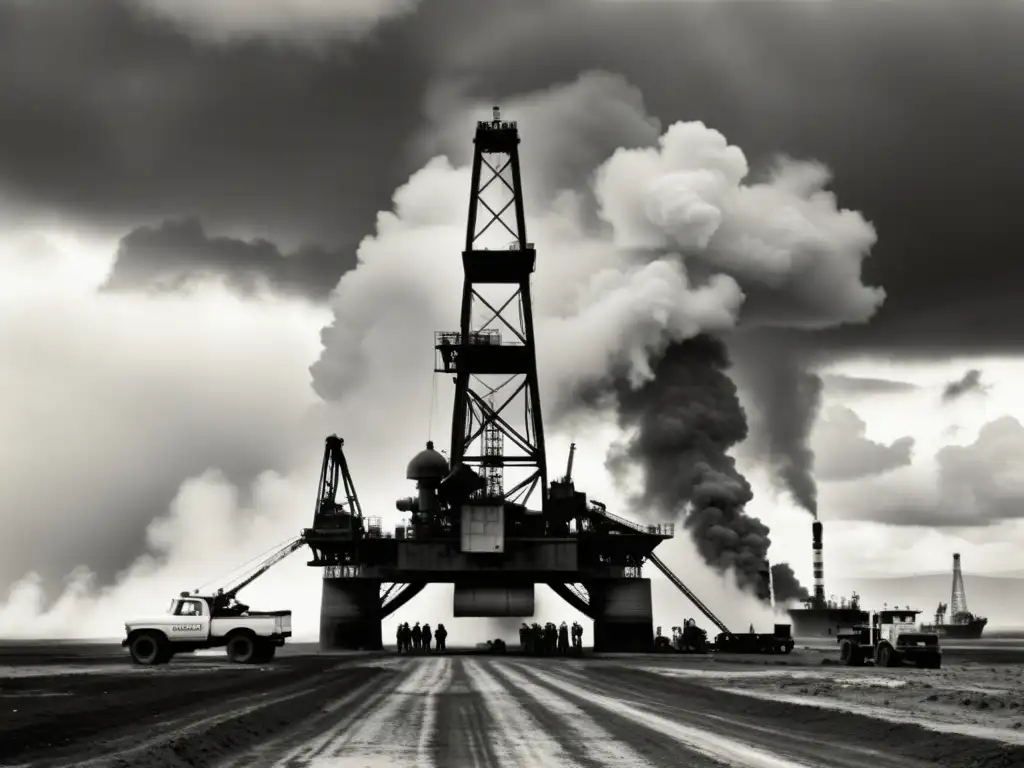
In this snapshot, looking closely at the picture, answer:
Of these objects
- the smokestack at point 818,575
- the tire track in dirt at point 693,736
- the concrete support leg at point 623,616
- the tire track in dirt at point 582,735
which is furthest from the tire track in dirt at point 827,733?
the smokestack at point 818,575

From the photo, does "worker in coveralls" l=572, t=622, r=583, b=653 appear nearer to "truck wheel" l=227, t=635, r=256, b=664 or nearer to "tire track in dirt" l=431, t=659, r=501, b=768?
"truck wheel" l=227, t=635, r=256, b=664

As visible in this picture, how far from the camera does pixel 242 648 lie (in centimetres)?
5216

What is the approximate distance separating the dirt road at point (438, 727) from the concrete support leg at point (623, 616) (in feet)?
124

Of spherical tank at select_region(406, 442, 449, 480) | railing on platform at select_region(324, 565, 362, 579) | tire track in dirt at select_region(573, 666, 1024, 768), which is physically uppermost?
spherical tank at select_region(406, 442, 449, 480)

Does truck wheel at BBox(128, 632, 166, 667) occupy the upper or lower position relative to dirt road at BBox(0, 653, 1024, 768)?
upper

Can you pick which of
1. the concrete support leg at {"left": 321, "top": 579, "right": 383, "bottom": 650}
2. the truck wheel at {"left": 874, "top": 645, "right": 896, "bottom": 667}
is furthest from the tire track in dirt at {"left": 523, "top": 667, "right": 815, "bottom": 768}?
the concrete support leg at {"left": 321, "top": 579, "right": 383, "bottom": 650}

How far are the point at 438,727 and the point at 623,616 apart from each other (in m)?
55.0

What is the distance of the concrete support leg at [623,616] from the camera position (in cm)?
7762

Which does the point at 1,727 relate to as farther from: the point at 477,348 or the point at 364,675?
the point at 477,348

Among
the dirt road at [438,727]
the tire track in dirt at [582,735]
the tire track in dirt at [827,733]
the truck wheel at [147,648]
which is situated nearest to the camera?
the tire track in dirt at [582,735]

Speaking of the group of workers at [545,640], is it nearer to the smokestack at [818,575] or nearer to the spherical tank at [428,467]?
the spherical tank at [428,467]

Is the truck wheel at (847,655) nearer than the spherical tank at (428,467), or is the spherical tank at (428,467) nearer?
the truck wheel at (847,655)

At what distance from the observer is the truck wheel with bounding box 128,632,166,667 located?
5094cm

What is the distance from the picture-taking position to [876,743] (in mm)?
22938
